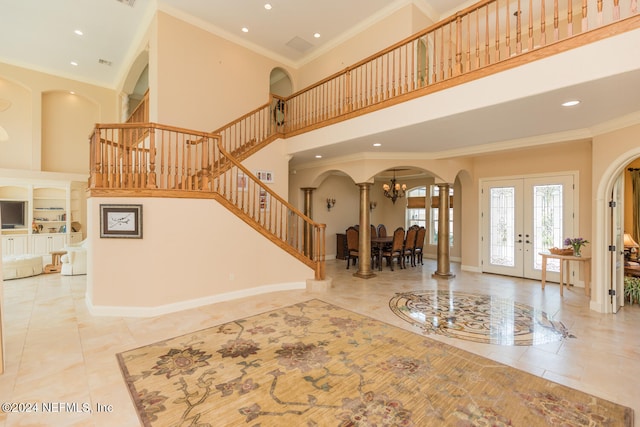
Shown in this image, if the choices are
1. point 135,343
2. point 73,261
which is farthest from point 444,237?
point 73,261

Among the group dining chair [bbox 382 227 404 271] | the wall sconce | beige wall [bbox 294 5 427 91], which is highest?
beige wall [bbox 294 5 427 91]

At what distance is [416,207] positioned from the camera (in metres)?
10.6

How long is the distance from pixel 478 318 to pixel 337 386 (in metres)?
2.77

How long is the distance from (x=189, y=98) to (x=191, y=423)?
6.36 metres

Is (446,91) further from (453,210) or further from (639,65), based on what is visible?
(453,210)

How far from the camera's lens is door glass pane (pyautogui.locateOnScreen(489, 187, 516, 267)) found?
7.05 metres

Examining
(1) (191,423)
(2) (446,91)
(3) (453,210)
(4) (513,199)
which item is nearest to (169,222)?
(1) (191,423)

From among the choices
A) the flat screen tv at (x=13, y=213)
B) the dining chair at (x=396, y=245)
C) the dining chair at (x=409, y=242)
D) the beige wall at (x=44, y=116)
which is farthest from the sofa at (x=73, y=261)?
the dining chair at (x=409, y=242)

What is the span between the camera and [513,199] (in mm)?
7004

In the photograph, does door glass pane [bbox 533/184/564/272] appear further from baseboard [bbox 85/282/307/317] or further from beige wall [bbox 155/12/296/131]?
beige wall [bbox 155/12/296/131]

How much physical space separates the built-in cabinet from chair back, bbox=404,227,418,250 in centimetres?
966

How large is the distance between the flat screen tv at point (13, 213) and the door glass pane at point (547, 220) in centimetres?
1327

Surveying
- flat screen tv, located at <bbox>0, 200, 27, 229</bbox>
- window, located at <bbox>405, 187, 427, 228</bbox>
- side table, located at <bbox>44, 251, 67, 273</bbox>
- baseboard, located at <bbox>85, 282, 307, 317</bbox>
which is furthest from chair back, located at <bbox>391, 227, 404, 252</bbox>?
flat screen tv, located at <bbox>0, 200, 27, 229</bbox>

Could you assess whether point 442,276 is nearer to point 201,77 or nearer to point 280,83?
point 201,77
